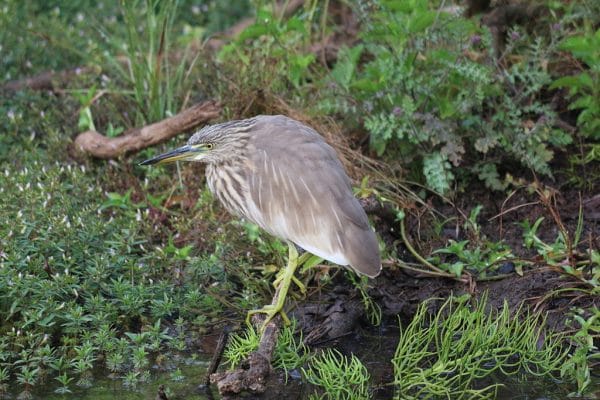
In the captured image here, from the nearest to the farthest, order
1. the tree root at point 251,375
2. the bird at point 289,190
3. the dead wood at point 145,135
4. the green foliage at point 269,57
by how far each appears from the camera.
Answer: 1. the tree root at point 251,375
2. the bird at point 289,190
3. the dead wood at point 145,135
4. the green foliage at point 269,57

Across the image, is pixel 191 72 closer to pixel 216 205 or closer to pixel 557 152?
pixel 216 205

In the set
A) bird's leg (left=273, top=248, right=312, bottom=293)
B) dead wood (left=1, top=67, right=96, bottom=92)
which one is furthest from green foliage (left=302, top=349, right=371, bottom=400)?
dead wood (left=1, top=67, right=96, bottom=92)

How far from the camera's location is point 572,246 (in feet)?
16.7

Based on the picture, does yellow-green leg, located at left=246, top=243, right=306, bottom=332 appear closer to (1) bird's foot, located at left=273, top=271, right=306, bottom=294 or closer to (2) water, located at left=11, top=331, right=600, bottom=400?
(1) bird's foot, located at left=273, top=271, right=306, bottom=294

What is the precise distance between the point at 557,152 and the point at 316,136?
218 cm

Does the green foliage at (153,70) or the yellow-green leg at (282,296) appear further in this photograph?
the green foliage at (153,70)

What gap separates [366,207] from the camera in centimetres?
505

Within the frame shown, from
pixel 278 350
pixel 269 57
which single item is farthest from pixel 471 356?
pixel 269 57

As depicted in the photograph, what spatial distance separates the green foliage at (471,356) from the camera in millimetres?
4266

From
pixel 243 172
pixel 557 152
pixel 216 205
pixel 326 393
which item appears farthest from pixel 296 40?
pixel 326 393

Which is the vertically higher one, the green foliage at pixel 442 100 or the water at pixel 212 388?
the green foliage at pixel 442 100

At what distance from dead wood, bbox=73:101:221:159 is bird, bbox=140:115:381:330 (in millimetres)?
1025

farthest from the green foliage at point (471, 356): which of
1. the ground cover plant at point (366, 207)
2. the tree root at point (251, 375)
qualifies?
the tree root at point (251, 375)

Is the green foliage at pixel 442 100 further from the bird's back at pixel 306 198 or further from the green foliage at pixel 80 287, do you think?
the green foliage at pixel 80 287
